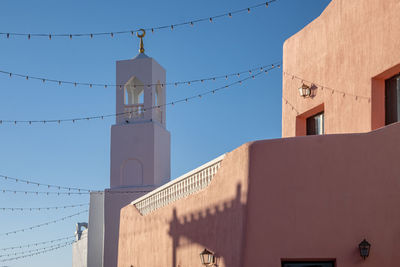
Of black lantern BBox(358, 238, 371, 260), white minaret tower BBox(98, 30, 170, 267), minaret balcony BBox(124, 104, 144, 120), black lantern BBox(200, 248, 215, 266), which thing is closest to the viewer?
black lantern BBox(358, 238, 371, 260)

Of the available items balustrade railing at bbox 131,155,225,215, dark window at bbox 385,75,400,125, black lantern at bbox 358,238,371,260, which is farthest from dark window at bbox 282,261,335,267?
dark window at bbox 385,75,400,125

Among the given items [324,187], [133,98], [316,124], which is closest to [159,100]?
[133,98]

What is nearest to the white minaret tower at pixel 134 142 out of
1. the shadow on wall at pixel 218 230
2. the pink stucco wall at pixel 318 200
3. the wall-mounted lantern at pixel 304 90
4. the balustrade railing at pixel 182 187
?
the balustrade railing at pixel 182 187

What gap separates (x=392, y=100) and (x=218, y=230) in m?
3.25

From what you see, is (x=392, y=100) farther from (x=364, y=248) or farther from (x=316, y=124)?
(x=364, y=248)

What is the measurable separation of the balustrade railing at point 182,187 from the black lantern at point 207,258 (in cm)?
99

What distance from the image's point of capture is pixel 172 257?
402 inches

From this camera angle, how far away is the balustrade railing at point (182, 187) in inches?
361

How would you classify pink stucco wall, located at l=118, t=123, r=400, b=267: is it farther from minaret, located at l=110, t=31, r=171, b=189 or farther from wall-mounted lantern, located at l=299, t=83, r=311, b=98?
minaret, located at l=110, t=31, r=171, b=189

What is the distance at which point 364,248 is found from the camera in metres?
7.60

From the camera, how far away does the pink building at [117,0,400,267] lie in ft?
25.3

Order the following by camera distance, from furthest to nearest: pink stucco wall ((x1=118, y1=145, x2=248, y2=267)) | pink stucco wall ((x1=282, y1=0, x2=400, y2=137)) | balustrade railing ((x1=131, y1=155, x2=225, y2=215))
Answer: pink stucco wall ((x1=282, y1=0, x2=400, y2=137))
balustrade railing ((x1=131, y1=155, x2=225, y2=215))
pink stucco wall ((x1=118, y1=145, x2=248, y2=267))

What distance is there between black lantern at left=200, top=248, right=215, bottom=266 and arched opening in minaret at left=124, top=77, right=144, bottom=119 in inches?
522

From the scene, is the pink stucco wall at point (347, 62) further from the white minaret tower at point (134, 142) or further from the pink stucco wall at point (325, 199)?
the white minaret tower at point (134, 142)
